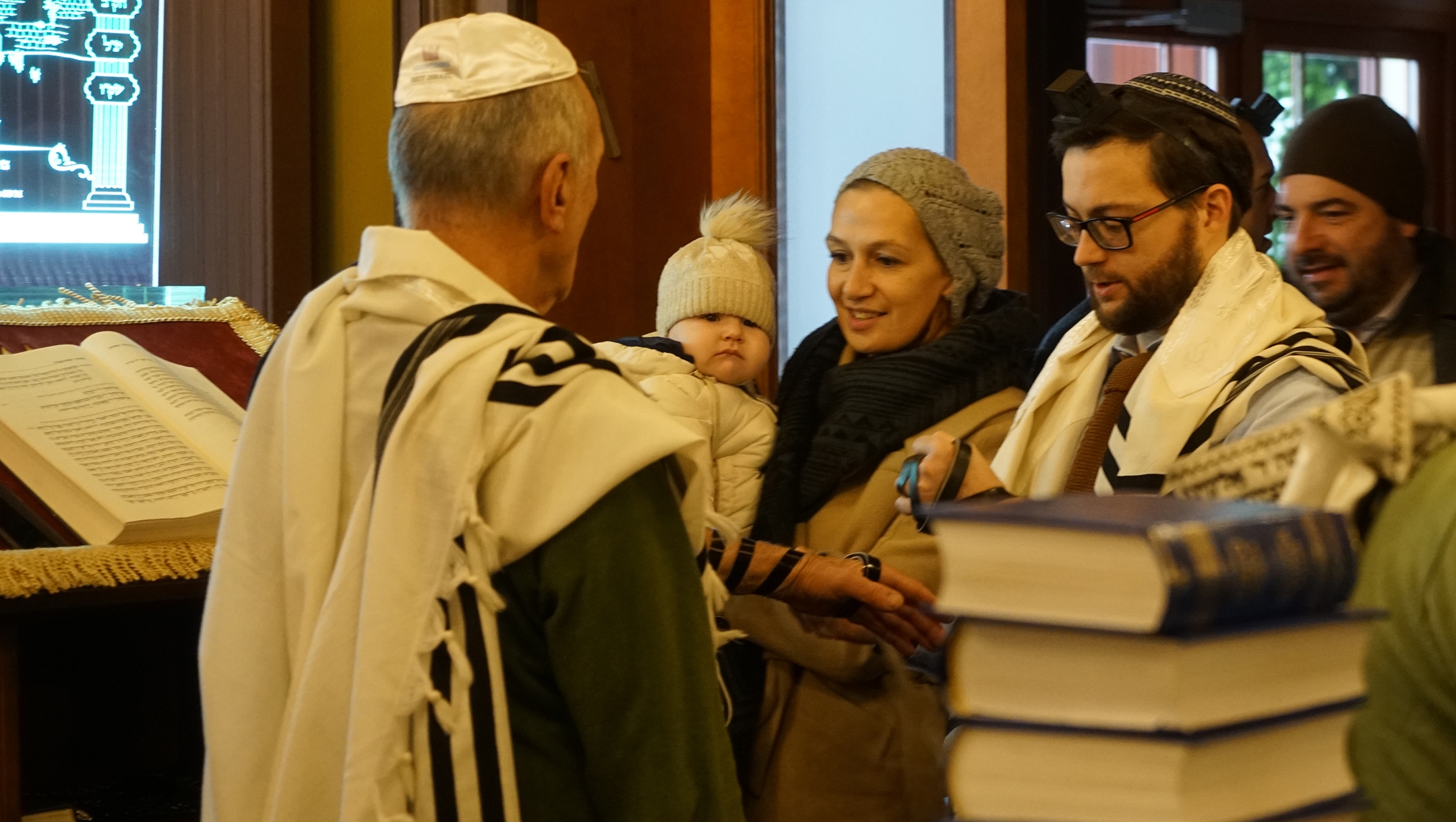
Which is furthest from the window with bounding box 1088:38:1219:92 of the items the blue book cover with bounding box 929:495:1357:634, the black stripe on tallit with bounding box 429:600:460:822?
the blue book cover with bounding box 929:495:1357:634

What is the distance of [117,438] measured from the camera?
1.99 meters

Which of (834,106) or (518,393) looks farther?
(834,106)

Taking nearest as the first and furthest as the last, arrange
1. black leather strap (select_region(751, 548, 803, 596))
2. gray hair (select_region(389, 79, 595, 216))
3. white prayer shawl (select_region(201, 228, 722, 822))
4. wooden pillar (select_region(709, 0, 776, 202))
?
white prayer shawl (select_region(201, 228, 722, 822))
gray hair (select_region(389, 79, 595, 216))
black leather strap (select_region(751, 548, 803, 596))
wooden pillar (select_region(709, 0, 776, 202))

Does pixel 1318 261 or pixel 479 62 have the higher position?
pixel 479 62

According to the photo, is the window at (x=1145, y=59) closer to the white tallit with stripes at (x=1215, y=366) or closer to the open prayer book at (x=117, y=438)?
the white tallit with stripes at (x=1215, y=366)

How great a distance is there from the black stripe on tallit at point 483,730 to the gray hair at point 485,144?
44cm

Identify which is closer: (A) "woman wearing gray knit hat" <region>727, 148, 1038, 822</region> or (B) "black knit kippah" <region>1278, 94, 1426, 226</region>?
(A) "woman wearing gray knit hat" <region>727, 148, 1038, 822</region>

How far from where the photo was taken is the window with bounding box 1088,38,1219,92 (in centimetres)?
398

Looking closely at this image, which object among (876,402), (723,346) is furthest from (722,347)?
(876,402)

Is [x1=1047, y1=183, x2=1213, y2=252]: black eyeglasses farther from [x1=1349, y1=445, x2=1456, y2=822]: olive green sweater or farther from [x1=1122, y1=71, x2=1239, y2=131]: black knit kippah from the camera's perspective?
[x1=1349, y1=445, x2=1456, y2=822]: olive green sweater

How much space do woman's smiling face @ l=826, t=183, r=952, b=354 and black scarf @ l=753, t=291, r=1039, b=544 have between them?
0.14 feet

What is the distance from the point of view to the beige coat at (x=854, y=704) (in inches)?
81.9

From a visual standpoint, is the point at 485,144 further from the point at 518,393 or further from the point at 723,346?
the point at 723,346

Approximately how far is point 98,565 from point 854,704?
108 cm
